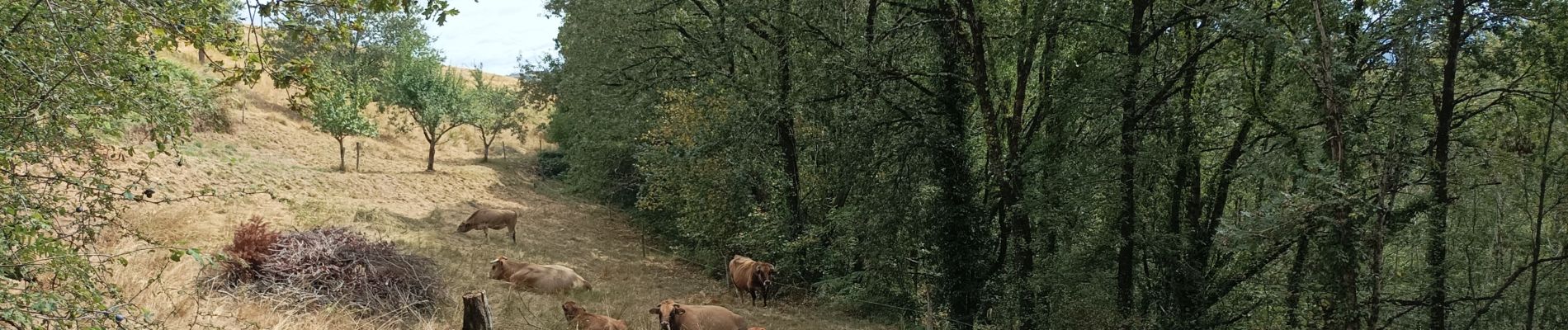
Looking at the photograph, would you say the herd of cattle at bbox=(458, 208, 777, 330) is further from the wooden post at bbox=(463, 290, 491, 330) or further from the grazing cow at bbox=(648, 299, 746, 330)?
the wooden post at bbox=(463, 290, 491, 330)

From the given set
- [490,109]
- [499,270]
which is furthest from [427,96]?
[499,270]

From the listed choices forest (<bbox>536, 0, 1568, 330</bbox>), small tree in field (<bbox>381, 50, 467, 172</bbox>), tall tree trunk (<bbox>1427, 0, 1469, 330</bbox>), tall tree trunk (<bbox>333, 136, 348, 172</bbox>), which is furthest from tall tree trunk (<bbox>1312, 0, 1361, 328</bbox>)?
small tree in field (<bbox>381, 50, 467, 172</bbox>)

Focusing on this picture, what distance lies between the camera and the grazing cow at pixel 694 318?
10.7m

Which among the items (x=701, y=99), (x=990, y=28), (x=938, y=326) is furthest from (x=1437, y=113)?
(x=701, y=99)

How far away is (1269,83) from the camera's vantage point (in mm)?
9703

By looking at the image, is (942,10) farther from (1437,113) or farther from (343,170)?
(343,170)

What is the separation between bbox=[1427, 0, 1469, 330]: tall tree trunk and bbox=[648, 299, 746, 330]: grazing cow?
827 cm

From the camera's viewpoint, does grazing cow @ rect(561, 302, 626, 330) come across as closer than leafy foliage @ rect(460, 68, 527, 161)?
Yes

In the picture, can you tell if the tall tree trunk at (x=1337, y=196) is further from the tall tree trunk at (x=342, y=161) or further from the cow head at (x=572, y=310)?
the tall tree trunk at (x=342, y=161)

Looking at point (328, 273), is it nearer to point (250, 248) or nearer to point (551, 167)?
point (250, 248)

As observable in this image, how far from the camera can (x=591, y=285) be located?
1542 cm

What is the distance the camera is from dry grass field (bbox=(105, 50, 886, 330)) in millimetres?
8695

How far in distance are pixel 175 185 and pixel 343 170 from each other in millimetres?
11586

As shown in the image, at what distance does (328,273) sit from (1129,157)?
396 inches
